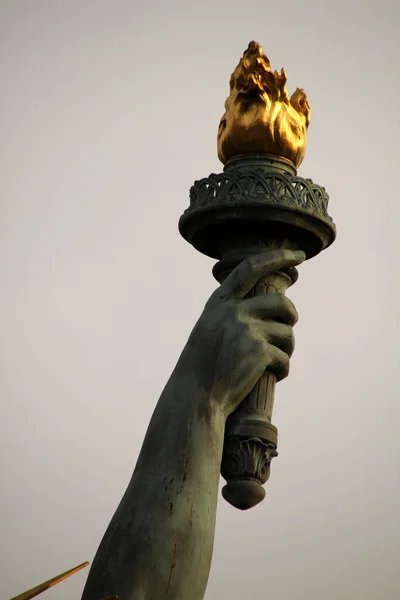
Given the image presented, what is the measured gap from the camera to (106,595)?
26.9 feet

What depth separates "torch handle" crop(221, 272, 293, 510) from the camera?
8820 mm

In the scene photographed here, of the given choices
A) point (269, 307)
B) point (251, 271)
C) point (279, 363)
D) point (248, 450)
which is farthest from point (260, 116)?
point (248, 450)

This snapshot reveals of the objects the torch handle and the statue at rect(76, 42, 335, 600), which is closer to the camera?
the statue at rect(76, 42, 335, 600)

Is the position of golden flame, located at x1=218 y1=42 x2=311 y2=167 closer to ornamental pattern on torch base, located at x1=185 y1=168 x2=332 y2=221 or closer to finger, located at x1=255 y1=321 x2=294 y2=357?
ornamental pattern on torch base, located at x1=185 y1=168 x2=332 y2=221

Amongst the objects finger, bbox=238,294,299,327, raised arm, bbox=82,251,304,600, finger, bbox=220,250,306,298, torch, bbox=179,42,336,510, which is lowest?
raised arm, bbox=82,251,304,600

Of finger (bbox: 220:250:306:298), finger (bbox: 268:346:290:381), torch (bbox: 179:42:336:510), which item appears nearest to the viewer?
torch (bbox: 179:42:336:510)

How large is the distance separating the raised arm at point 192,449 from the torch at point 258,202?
188 mm

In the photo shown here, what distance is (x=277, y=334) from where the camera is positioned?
9234 millimetres

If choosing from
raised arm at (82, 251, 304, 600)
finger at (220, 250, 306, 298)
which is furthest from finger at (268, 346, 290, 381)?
finger at (220, 250, 306, 298)

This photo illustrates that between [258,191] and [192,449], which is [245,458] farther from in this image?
[258,191]

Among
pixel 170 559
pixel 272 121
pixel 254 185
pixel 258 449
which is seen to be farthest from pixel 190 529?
pixel 272 121

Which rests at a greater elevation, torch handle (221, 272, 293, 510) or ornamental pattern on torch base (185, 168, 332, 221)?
ornamental pattern on torch base (185, 168, 332, 221)

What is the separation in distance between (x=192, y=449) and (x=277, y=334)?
1.18 meters

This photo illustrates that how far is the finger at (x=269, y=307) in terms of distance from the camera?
9.21 meters
